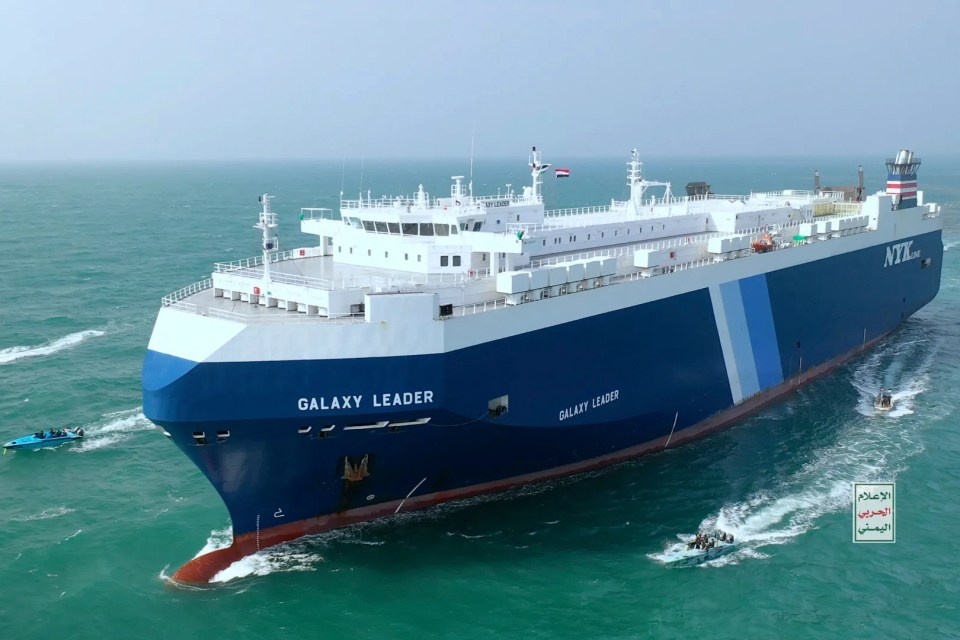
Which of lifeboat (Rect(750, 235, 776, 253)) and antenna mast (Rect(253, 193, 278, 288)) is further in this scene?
lifeboat (Rect(750, 235, 776, 253))

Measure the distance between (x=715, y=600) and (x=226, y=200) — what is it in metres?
122

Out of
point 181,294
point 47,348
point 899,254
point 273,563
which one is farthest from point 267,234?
point 899,254

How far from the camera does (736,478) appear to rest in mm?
24484

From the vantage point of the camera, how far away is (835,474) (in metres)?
24.7

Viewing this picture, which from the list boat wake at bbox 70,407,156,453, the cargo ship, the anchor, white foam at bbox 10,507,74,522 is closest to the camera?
the cargo ship

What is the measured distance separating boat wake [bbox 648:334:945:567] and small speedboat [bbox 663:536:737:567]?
120mm

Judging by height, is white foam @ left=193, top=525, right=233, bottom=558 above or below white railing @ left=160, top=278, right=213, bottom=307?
below

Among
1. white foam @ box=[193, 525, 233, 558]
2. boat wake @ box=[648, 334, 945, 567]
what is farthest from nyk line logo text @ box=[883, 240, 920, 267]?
white foam @ box=[193, 525, 233, 558]

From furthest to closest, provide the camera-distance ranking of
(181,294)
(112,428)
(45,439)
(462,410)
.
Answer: (112,428)
(45,439)
(181,294)
(462,410)

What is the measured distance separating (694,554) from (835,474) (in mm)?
7387

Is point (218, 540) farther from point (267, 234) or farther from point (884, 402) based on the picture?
point (884, 402)

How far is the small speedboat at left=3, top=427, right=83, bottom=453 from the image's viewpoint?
87.4 feet

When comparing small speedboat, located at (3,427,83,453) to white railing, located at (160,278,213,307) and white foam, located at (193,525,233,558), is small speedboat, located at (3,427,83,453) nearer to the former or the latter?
white railing, located at (160,278,213,307)

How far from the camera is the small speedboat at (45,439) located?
26625 mm
